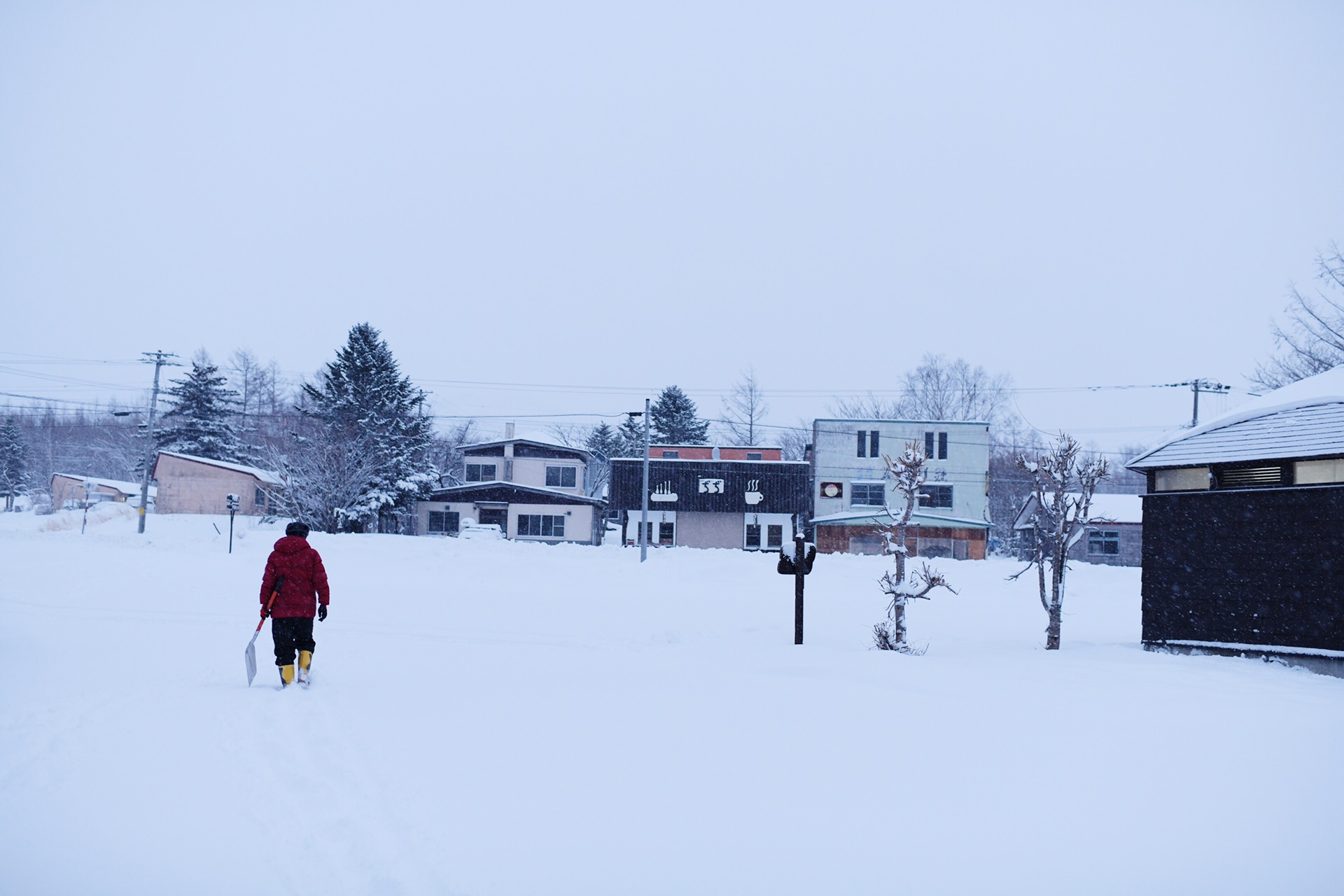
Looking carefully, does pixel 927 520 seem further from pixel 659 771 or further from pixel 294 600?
pixel 659 771

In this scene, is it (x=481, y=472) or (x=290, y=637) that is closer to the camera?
(x=290, y=637)

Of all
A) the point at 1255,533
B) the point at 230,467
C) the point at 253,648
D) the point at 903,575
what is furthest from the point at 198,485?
the point at 1255,533

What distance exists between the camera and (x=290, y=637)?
855cm

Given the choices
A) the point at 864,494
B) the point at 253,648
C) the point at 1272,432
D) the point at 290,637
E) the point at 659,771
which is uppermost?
the point at 1272,432

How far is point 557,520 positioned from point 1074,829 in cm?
4337

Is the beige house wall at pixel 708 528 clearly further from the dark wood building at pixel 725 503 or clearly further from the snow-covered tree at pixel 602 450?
the snow-covered tree at pixel 602 450

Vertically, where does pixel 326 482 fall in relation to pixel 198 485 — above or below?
above

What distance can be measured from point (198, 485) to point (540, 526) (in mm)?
19194

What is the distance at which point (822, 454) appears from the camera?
45781mm

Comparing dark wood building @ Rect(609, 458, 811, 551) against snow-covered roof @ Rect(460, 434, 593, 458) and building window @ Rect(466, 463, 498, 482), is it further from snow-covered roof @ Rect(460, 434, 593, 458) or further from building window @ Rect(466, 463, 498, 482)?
building window @ Rect(466, 463, 498, 482)

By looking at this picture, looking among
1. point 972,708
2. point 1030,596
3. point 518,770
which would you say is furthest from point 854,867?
point 1030,596

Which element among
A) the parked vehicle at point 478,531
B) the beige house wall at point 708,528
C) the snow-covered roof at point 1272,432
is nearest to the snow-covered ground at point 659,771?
the snow-covered roof at point 1272,432

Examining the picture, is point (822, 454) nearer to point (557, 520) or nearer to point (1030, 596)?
point (557, 520)

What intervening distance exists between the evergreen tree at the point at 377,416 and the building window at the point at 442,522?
7.31ft
